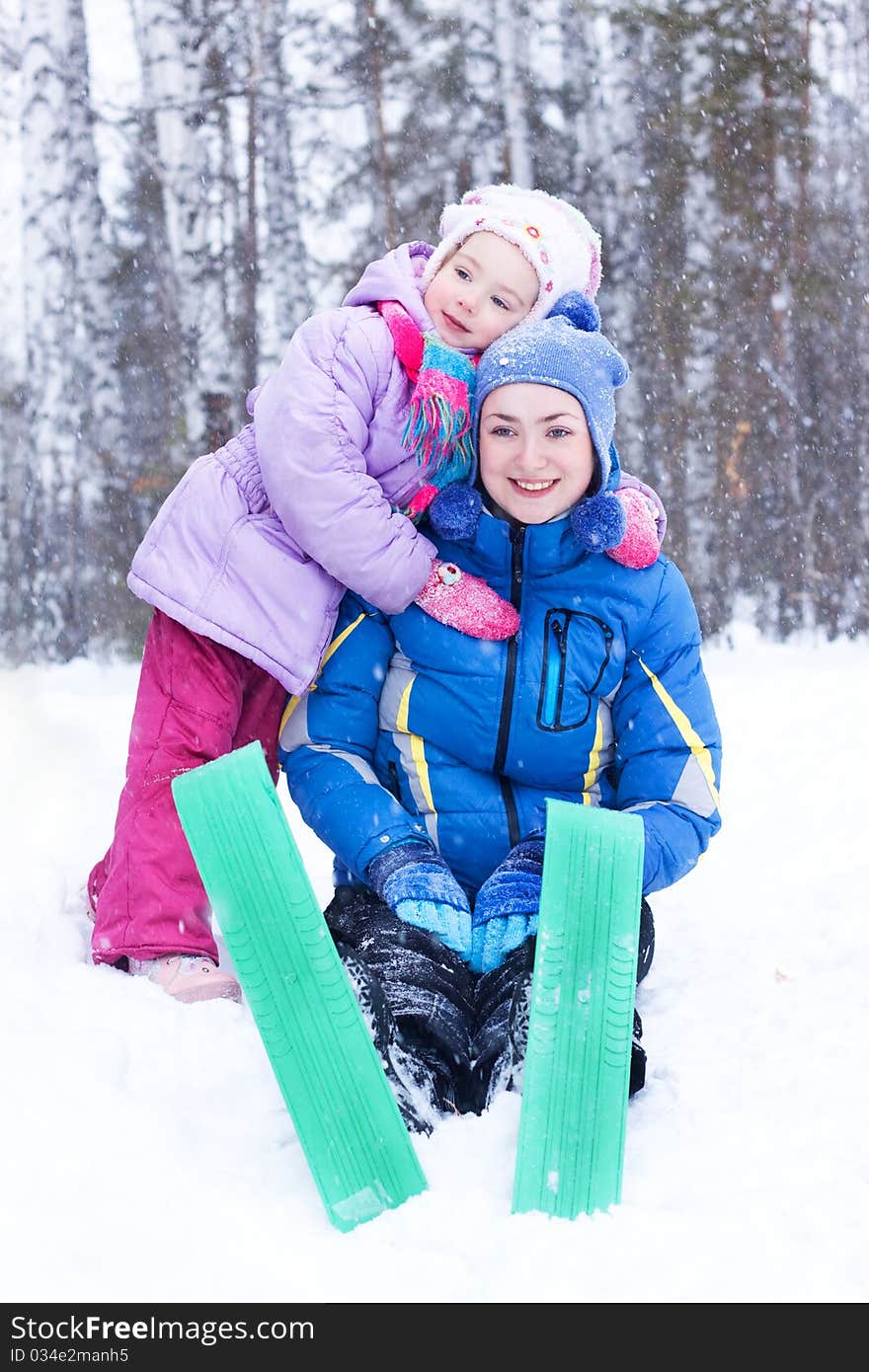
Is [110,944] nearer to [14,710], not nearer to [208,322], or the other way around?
[14,710]

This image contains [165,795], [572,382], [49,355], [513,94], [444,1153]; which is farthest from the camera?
[513,94]

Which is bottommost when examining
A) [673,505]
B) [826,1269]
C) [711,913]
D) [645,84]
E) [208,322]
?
[711,913]

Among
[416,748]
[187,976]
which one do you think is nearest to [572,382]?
[416,748]

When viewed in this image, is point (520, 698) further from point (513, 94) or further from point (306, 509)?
point (513, 94)

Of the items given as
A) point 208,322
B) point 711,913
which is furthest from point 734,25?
point 711,913

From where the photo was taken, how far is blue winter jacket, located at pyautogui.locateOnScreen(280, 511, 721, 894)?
2.21 m

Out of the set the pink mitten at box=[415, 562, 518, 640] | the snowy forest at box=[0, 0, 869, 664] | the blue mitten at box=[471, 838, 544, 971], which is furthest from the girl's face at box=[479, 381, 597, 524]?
the snowy forest at box=[0, 0, 869, 664]

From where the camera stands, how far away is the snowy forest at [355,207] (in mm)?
6879

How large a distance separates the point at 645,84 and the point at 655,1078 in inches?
260

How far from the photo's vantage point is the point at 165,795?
239 cm

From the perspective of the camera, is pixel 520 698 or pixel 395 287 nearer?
pixel 520 698

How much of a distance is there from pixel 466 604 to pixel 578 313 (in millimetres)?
611

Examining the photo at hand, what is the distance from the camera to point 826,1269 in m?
1.38

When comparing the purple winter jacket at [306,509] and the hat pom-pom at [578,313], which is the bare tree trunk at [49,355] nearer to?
the purple winter jacket at [306,509]
